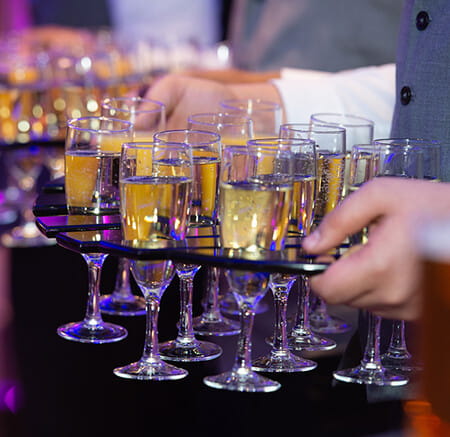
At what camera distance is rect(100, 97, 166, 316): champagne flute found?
1948 millimetres

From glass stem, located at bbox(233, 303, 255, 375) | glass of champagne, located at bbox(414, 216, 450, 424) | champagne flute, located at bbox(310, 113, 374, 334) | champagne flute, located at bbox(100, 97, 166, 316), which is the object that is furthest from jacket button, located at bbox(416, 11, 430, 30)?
glass of champagne, located at bbox(414, 216, 450, 424)

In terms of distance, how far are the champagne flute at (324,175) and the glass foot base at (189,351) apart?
0.16m

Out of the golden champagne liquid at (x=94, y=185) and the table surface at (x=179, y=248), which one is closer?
the table surface at (x=179, y=248)

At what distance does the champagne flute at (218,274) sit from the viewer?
1.82 m

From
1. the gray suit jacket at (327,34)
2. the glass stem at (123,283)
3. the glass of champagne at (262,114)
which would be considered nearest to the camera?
the glass stem at (123,283)

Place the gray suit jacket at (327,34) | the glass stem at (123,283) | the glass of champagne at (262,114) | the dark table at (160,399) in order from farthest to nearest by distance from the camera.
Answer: the gray suit jacket at (327,34) → the glass of champagne at (262,114) → the glass stem at (123,283) → the dark table at (160,399)

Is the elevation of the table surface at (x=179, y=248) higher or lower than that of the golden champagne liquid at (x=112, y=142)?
lower

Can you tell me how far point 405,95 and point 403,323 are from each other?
0.67 metres

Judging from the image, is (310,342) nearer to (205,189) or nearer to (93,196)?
(205,189)

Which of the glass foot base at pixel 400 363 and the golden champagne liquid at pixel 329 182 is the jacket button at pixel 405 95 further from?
the glass foot base at pixel 400 363

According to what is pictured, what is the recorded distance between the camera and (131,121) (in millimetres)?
2127

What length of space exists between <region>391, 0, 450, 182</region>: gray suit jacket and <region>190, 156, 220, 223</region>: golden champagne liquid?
23.2 inches

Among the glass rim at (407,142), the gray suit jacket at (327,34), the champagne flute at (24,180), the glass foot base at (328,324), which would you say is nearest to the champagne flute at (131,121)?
the glass foot base at (328,324)

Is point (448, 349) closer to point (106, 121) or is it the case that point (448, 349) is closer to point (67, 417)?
point (67, 417)
